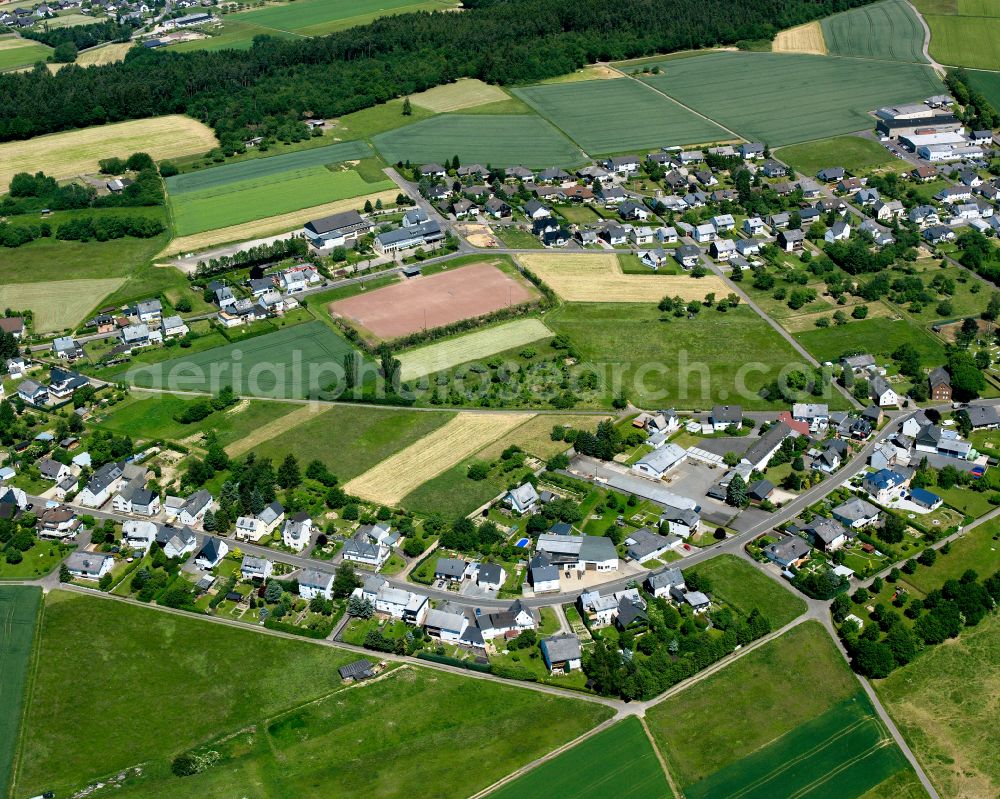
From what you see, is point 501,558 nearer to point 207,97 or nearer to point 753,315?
point 753,315

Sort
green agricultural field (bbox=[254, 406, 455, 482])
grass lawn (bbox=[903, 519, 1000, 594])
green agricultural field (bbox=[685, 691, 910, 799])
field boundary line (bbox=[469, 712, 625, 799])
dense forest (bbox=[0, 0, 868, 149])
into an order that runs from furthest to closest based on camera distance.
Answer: dense forest (bbox=[0, 0, 868, 149]), green agricultural field (bbox=[254, 406, 455, 482]), grass lawn (bbox=[903, 519, 1000, 594]), field boundary line (bbox=[469, 712, 625, 799]), green agricultural field (bbox=[685, 691, 910, 799])

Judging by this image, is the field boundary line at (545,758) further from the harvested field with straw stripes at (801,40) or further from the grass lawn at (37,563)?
the harvested field with straw stripes at (801,40)

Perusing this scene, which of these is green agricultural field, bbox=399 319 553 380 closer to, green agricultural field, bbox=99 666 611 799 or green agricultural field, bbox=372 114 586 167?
green agricultural field, bbox=99 666 611 799

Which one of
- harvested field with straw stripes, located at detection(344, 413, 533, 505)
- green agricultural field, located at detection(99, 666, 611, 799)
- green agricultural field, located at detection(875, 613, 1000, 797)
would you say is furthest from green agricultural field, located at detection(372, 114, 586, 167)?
green agricultural field, located at detection(99, 666, 611, 799)

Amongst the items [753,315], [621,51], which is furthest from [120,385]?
[621,51]

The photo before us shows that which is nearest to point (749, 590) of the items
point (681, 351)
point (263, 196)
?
point (681, 351)

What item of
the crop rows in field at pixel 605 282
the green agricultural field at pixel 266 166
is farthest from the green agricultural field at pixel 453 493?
the green agricultural field at pixel 266 166

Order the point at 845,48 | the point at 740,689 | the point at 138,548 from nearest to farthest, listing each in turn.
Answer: the point at 740,689 < the point at 138,548 < the point at 845,48
